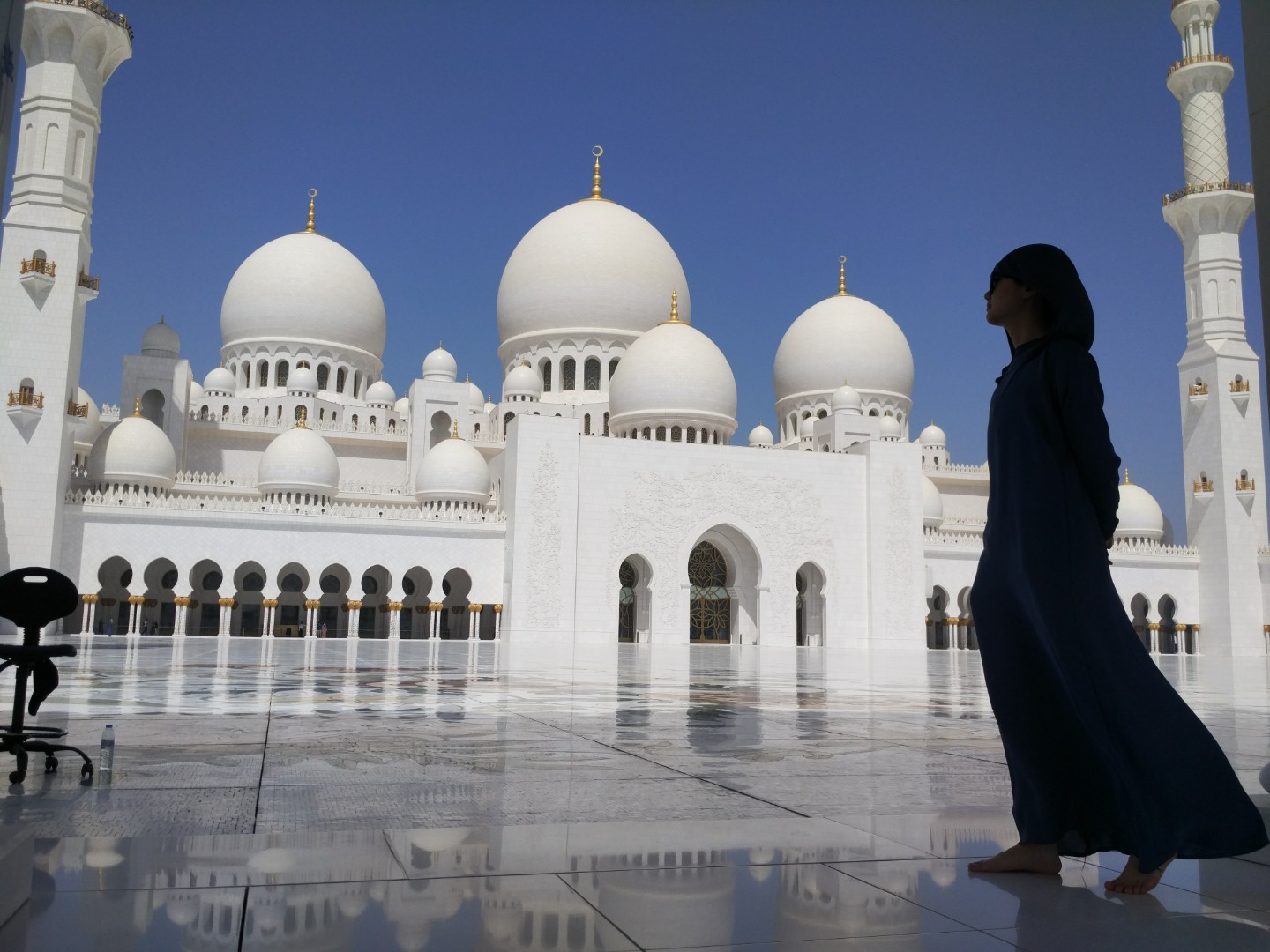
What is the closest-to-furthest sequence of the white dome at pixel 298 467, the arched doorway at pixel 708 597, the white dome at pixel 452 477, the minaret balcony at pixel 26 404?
the minaret balcony at pixel 26 404 < the white dome at pixel 298 467 < the arched doorway at pixel 708 597 < the white dome at pixel 452 477

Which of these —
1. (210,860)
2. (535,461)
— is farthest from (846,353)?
(210,860)

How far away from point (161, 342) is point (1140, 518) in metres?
24.3

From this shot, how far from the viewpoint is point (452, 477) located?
76.6 ft

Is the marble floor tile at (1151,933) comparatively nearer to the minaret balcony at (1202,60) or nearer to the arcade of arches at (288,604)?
the arcade of arches at (288,604)

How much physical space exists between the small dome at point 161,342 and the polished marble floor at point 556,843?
21831 millimetres

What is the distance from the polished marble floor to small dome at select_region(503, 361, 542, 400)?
2203 centimetres

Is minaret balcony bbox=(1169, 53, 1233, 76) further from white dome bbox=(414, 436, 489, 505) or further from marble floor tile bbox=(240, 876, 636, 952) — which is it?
marble floor tile bbox=(240, 876, 636, 952)

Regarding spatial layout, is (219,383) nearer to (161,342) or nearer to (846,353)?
(161,342)

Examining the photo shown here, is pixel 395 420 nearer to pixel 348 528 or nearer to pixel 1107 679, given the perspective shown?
pixel 348 528

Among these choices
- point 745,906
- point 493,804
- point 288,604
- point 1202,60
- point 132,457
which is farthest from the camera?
point 288,604

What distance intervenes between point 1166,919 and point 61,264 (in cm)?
1967

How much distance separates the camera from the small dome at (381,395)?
27.9m

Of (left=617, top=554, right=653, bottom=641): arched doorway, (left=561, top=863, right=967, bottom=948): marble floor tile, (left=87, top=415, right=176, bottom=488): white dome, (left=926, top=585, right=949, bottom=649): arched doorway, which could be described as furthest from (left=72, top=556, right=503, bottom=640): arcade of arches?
(left=561, top=863, right=967, bottom=948): marble floor tile

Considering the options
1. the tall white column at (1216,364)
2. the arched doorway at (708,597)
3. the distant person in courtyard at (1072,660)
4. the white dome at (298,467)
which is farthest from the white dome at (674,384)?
the distant person in courtyard at (1072,660)
